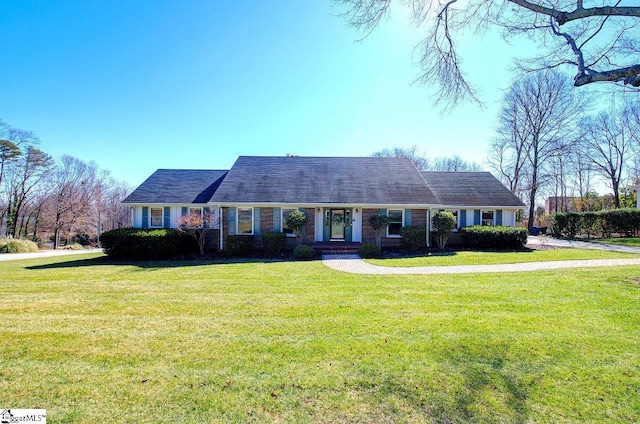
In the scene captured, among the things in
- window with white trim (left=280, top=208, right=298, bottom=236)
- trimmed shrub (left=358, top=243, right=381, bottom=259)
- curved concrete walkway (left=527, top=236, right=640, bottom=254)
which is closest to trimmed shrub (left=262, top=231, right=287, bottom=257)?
window with white trim (left=280, top=208, right=298, bottom=236)

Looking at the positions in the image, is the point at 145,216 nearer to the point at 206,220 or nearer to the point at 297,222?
the point at 206,220

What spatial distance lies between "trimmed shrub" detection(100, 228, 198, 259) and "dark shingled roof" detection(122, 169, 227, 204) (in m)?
3.57

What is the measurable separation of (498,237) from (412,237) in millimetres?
5269

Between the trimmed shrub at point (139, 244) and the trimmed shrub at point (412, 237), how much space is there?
12143 millimetres

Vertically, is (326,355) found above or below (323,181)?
below

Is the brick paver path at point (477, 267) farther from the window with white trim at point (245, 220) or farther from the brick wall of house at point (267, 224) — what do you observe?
the window with white trim at point (245, 220)

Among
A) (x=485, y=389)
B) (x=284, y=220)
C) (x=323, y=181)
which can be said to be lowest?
(x=485, y=389)

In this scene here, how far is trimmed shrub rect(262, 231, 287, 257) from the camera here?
14969 millimetres

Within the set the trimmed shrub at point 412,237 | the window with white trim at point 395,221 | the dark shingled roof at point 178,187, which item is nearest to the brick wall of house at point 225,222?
the dark shingled roof at point 178,187

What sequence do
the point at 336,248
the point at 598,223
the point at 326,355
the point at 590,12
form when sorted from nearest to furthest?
the point at 326,355 < the point at 590,12 < the point at 336,248 < the point at 598,223

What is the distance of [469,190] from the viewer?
801 inches

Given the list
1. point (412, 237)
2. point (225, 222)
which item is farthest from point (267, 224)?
point (412, 237)

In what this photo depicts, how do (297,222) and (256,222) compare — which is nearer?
(297,222)

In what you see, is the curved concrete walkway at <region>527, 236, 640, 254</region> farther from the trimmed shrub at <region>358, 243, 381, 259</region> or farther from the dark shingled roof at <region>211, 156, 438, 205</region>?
the trimmed shrub at <region>358, 243, 381, 259</region>
